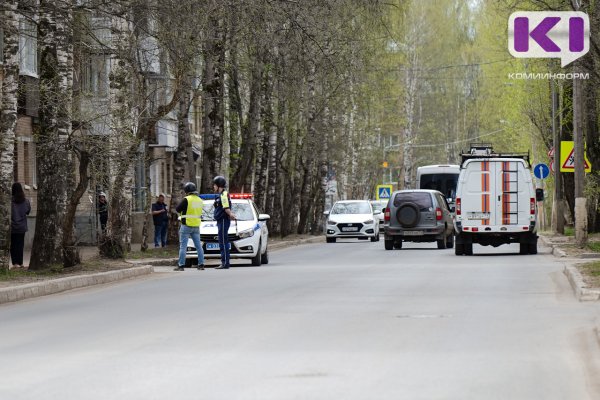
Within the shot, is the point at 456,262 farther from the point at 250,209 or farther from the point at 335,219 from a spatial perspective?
the point at 335,219

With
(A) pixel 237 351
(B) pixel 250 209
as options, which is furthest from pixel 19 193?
(A) pixel 237 351

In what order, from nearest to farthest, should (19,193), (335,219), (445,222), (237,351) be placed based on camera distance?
(237,351)
(19,193)
(445,222)
(335,219)

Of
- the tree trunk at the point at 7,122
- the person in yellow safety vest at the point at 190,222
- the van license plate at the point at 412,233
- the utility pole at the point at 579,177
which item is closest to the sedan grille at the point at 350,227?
the van license plate at the point at 412,233

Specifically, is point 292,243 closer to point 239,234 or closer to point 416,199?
point 416,199

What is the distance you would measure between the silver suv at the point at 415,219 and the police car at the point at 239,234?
11245mm

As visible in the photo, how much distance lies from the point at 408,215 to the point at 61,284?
23042 mm

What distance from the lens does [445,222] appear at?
47.0m

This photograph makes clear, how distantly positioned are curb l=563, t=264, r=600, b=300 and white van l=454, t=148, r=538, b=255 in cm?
1335

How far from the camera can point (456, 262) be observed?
34.2m

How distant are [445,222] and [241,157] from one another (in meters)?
7.09

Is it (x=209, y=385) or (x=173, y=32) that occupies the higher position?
(x=173, y=32)

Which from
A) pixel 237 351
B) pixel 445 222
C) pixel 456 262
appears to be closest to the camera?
pixel 237 351

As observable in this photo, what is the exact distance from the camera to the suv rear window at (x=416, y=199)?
1849 inches

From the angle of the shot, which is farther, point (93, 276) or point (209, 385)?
point (93, 276)
